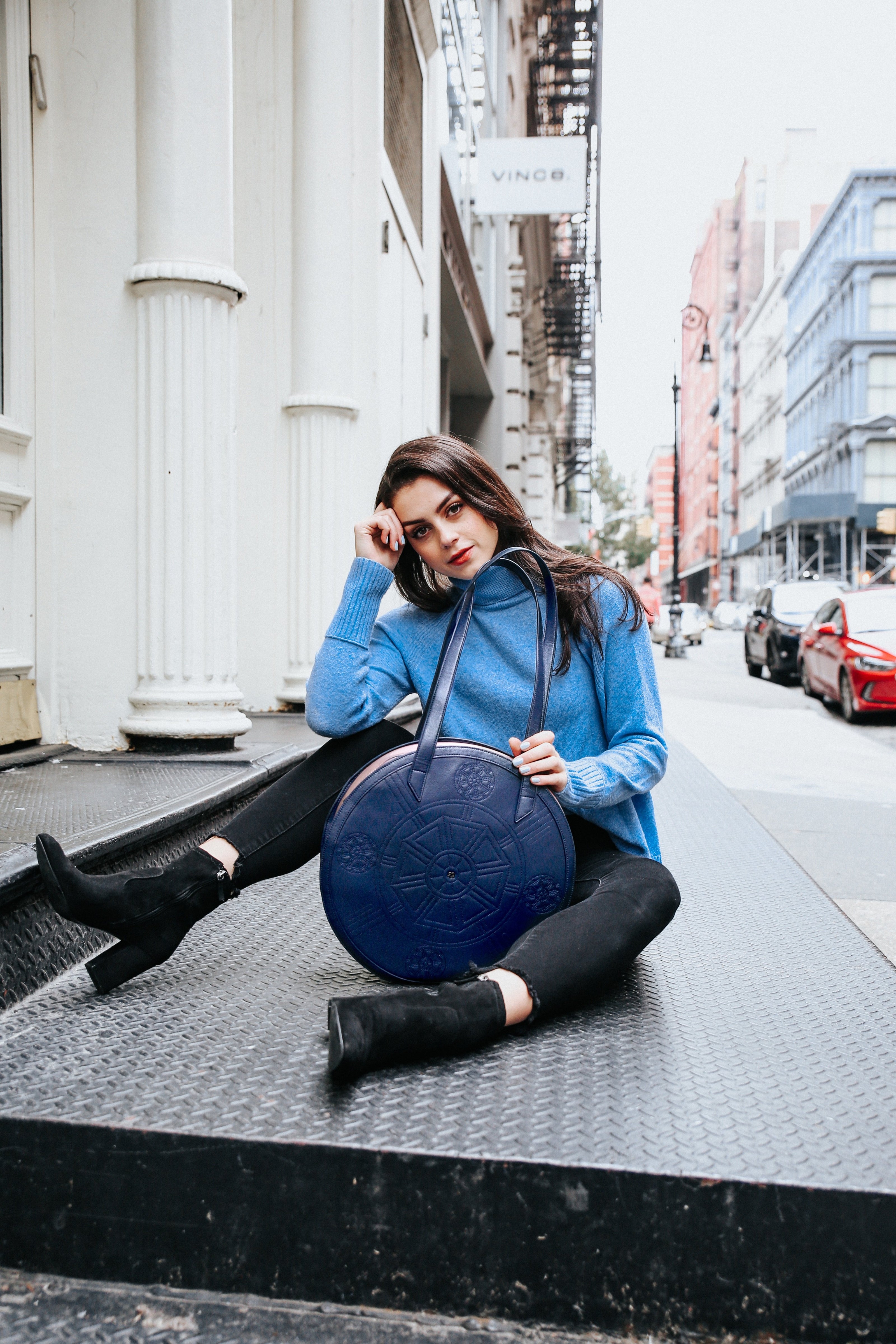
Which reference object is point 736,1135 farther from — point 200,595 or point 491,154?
point 491,154

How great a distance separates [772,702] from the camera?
1273 centimetres

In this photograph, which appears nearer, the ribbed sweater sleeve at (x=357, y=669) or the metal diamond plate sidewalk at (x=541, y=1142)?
the metal diamond plate sidewalk at (x=541, y=1142)

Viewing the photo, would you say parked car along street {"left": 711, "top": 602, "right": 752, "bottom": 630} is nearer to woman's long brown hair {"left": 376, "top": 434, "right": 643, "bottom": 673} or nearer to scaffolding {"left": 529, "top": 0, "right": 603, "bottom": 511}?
scaffolding {"left": 529, "top": 0, "right": 603, "bottom": 511}

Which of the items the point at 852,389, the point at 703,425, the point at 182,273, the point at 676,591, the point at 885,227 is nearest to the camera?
the point at 182,273

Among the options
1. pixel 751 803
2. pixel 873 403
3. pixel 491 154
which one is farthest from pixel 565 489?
pixel 751 803

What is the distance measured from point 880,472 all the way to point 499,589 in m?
53.0

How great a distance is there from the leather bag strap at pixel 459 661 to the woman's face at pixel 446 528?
0.21ft

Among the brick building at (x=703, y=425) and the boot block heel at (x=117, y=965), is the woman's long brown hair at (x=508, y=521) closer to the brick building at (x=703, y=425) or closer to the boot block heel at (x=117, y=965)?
the boot block heel at (x=117, y=965)

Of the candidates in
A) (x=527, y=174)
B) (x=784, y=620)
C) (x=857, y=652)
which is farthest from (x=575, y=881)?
(x=784, y=620)

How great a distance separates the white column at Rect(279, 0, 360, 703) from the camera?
18.7ft

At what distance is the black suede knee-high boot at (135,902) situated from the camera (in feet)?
6.04

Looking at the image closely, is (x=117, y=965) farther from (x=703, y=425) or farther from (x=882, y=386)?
(x=703, y=425)

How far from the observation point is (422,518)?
2.19m

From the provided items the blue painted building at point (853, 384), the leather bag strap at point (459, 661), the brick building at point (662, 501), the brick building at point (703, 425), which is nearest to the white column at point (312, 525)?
the leather bag strap at point (459, 661)
